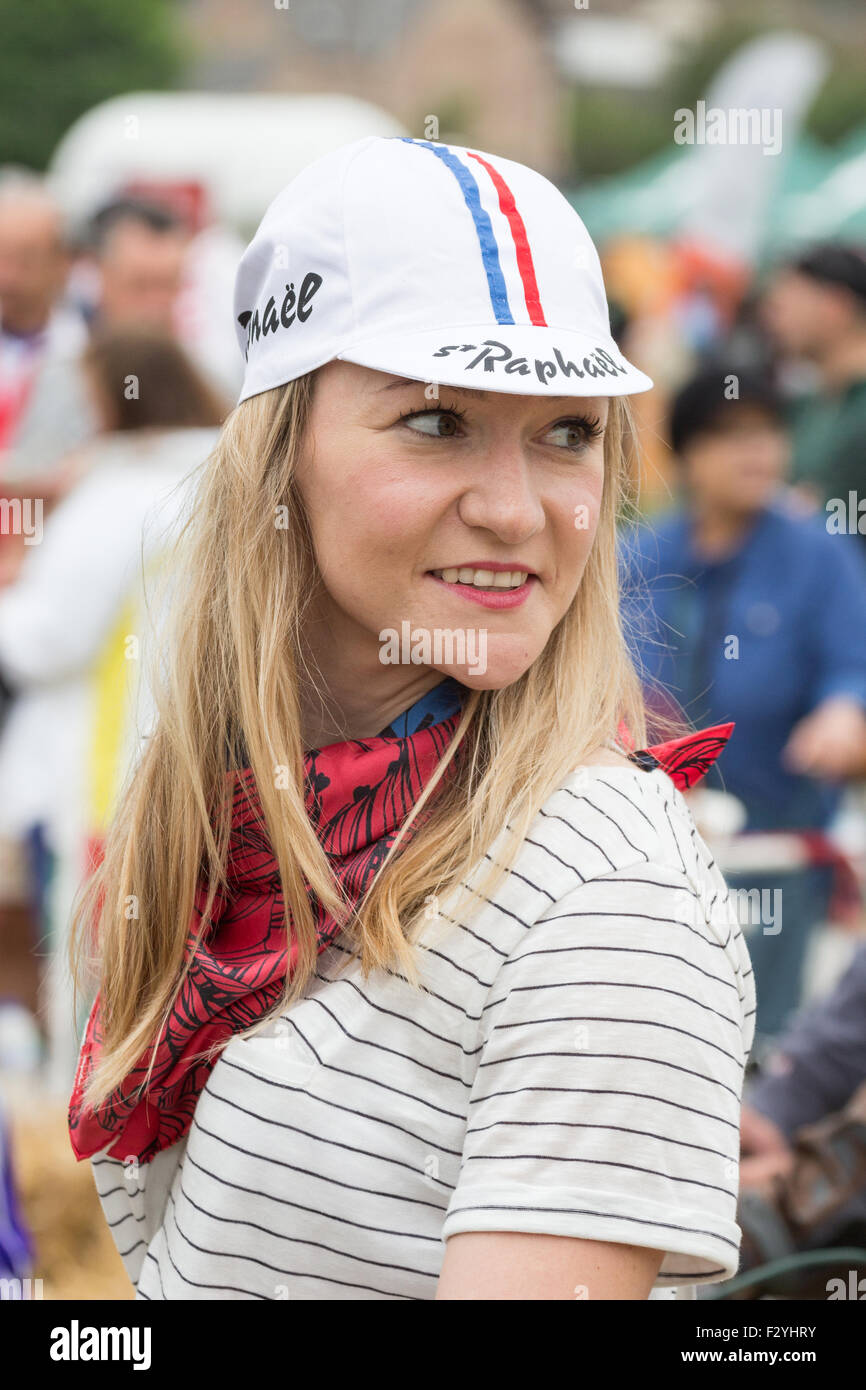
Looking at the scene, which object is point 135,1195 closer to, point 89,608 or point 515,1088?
point 515,1088

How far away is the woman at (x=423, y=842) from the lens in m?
1.19

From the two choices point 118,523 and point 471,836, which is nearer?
point 471,836

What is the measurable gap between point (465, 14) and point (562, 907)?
49.8 meters

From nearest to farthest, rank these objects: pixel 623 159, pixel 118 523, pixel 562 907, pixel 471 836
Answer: pixel 562 907 < pixel 471 836 < pixel 118 523 < pixel 623 159

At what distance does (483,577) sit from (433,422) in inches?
5.7

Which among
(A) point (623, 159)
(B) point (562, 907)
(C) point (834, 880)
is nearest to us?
(B) point (562, 907)

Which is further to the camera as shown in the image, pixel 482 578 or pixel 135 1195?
pixel 135 1195

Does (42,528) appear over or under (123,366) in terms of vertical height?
under

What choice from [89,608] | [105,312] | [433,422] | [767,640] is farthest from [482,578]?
[105,312]

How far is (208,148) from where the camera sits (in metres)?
10.1

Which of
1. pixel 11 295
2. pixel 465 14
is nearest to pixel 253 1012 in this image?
pixel 11 295
